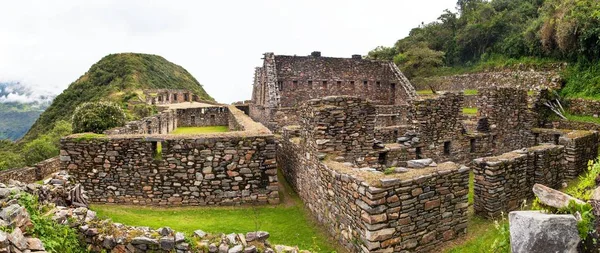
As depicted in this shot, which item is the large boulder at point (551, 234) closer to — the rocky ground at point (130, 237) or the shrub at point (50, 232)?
the rocky ground at point (130, 237)

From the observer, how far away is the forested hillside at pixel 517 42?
20812 millimetres

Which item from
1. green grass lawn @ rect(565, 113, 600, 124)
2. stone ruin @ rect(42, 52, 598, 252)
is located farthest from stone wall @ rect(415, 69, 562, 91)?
stone ruin @ rect(42, 52, 598, 252)

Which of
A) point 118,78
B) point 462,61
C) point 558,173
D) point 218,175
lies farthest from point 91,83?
point 558,173

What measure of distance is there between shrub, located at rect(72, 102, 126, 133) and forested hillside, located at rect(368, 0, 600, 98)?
83.0 ft

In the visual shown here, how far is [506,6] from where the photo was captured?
168 ft

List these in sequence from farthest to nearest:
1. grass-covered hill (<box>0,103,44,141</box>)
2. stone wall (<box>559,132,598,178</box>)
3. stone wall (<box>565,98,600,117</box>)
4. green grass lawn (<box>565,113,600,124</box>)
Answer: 1. grass-covered hill (<box>0,103,44,141</box>)
2. stone wall (<box>565,98,600,117</box>)
3. green grass lawn (<box>565,113,600,124</box>)
4. stone wall (<box>559,132,598,178</box>)

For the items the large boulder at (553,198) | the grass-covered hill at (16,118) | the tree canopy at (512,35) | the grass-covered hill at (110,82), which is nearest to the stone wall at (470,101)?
the tree canopy at (512,35)

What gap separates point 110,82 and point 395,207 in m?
104

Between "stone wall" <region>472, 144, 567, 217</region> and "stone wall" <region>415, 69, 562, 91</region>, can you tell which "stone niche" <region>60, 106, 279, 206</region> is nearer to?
"stone wall" <region>472, 144, 567, 217</region>

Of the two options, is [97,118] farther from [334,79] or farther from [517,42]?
[517,42]

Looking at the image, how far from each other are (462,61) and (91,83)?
9166 cm

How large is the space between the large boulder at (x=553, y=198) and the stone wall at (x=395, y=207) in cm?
245

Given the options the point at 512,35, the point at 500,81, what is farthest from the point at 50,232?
the point at 512,35

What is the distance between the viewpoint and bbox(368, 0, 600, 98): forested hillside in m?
20.8
